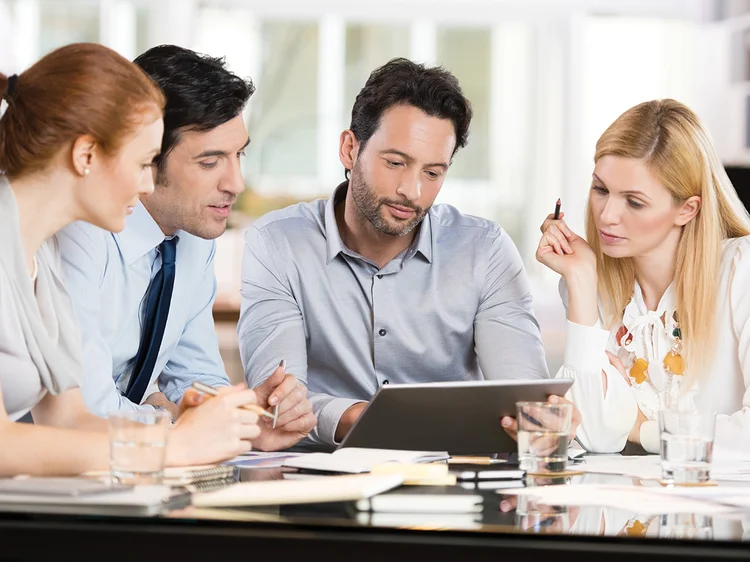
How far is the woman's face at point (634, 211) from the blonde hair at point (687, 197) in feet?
0.07

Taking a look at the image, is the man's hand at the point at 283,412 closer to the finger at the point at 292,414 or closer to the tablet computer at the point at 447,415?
the finger at the point at 292,414

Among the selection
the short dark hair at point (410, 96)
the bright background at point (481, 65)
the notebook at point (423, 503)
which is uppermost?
the bright background at point (481, 65)

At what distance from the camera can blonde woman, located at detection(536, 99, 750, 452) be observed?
212 centimetres

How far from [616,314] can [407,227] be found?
0.53 metres

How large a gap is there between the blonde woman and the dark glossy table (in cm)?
100

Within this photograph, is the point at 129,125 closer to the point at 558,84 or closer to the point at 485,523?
the point at 485,523

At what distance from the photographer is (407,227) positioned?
230 cm

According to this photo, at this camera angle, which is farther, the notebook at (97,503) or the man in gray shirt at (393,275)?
the man in gray shirt at (393,275)

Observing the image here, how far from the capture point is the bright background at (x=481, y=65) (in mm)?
5543

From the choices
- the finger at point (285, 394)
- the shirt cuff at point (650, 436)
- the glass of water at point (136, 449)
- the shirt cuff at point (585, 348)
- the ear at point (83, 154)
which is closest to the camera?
the glass of water at point (136, 449)

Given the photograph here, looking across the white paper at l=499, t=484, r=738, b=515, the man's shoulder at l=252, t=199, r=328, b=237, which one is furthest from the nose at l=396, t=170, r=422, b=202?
the white paper at l=499, t=484, r=738, b=515

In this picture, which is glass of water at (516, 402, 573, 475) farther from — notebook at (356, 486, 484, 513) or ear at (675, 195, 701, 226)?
ear at (675, 195, 701, 226)

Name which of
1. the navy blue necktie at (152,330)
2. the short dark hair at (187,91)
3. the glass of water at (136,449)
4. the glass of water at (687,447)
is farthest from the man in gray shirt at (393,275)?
the glass of water at (136,449)

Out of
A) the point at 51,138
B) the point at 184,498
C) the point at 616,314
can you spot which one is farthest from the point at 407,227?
the point at 184,498
